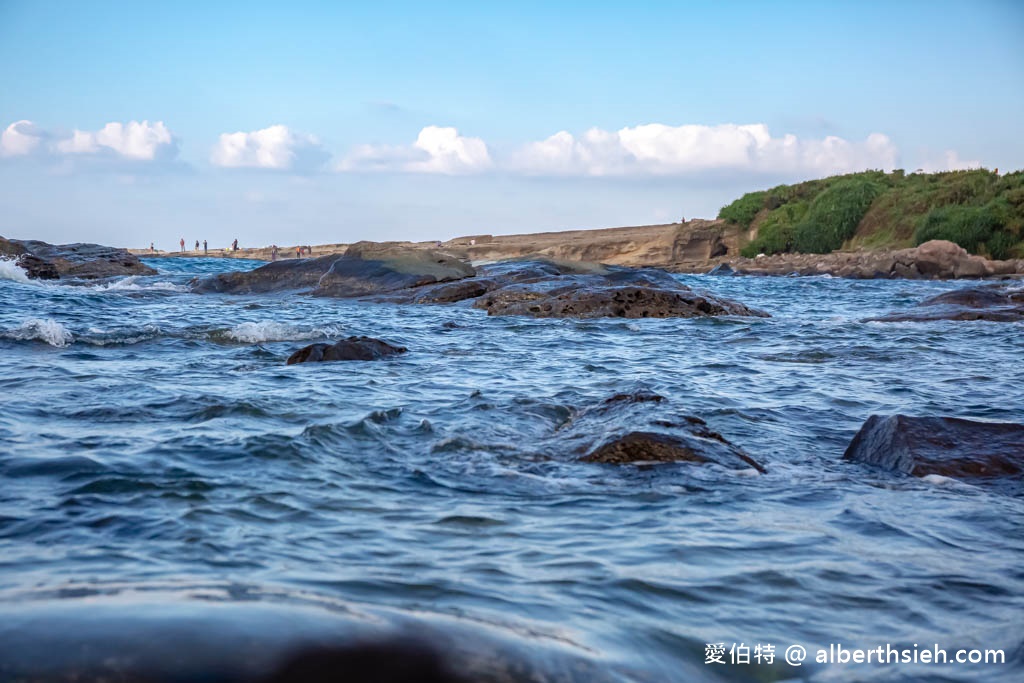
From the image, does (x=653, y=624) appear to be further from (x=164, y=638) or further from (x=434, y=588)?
(x=164, y=638)

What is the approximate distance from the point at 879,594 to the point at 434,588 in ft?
5.13

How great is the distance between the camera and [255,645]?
207 cm

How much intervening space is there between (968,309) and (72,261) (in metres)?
25.2

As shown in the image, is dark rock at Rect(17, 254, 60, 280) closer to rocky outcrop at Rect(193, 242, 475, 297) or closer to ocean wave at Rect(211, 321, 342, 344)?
rocky outcrop at Rect(193, 242, 475, 297)

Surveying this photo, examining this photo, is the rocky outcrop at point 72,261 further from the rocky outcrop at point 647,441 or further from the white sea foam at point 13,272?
the rocky outcrop at point 647,441

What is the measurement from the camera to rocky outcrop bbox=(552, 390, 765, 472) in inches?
195

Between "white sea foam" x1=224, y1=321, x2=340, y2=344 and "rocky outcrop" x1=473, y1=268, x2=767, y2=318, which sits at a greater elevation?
"rocky outcrop" x1=473, y1=268, x2=767, y2=318

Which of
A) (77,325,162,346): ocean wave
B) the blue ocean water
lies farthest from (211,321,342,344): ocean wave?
the blue ocean water

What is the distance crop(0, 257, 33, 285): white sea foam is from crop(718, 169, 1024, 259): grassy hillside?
4106 cm

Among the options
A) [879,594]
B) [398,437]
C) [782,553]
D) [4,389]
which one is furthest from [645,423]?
[4,389]

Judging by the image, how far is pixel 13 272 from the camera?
79.6 feet

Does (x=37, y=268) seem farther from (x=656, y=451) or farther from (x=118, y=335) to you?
(x=656, y=451)

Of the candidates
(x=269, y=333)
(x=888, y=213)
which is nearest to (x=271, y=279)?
(x=269, y=333)

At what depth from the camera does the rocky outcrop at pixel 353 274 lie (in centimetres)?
2109
